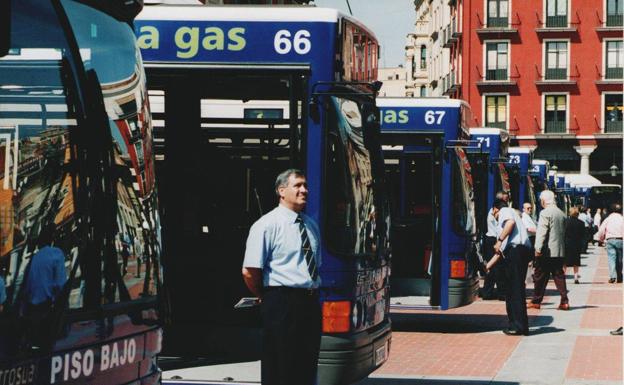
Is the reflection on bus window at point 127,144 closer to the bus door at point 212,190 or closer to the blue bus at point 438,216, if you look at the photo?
the bus door at point 212,190

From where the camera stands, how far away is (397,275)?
16859 millimetres

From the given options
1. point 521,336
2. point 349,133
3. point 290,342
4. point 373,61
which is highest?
point 373,61

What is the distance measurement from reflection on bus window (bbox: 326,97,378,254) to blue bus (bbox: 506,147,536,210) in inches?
776

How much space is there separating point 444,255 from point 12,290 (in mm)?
11733

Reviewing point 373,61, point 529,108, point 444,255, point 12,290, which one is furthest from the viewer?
point 529,108

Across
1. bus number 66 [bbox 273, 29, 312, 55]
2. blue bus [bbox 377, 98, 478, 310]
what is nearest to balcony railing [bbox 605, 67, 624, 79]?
blue bus [bbox 377, 98, 478, 310]

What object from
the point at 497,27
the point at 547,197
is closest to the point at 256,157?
the point at 547,197

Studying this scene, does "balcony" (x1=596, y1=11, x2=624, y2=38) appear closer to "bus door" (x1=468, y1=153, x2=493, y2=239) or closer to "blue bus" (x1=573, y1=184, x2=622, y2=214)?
"blue bus" (x1=573, y1=184, x2=622, y2=214)

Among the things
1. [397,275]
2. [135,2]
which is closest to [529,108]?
[397,275]

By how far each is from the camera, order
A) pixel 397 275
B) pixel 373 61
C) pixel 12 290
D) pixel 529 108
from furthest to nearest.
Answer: pixel 529 108, pixel 397 275, pixel 373 61, pixel 12 290

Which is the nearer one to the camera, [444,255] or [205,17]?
[205,17]

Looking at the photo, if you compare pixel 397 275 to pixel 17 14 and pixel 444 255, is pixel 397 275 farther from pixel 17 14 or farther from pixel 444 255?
pixel 17 14

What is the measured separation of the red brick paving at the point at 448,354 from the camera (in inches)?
492

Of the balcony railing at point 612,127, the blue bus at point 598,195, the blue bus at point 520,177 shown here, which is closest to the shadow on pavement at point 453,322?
the blue bus at point 520,177
